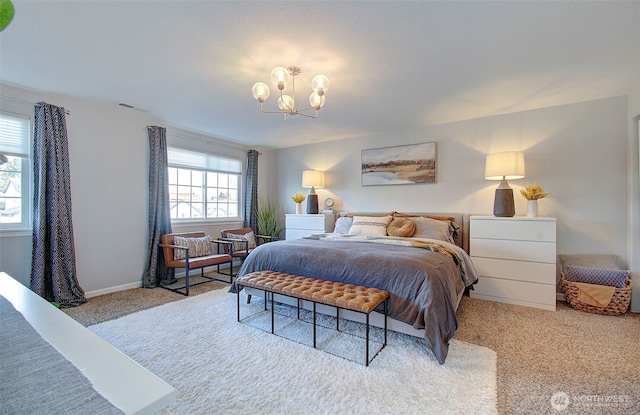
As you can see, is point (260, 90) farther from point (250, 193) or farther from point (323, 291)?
point (250, 193)

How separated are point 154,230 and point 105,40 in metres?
2.59

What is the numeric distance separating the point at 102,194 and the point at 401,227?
12.7 feet

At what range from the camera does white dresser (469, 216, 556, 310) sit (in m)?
3.11

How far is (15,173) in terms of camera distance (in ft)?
9.94

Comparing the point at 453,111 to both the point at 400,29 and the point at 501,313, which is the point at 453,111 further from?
the point at 501,313

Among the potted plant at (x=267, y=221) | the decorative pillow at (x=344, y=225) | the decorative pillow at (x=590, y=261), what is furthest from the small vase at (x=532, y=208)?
the potted plant at (x=267, y=221)

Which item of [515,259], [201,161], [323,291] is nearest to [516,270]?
[515,259]

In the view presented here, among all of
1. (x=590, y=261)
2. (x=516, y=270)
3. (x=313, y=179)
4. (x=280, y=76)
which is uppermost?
(x=280, y=76)

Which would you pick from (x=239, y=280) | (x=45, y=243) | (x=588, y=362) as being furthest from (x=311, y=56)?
(x=45, y=243)

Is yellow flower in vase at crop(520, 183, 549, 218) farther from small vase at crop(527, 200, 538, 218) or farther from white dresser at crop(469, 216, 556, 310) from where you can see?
white dresser at crop(469, 216, 556, 310)

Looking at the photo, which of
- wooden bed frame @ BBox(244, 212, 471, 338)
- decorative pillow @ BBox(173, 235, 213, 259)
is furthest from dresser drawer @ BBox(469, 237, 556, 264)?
decorative pillow @ BBox(173, 235, 213, 259)

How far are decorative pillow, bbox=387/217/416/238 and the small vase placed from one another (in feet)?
4.23

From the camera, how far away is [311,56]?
7.51 feet

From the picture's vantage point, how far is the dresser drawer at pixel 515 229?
10.2ft
